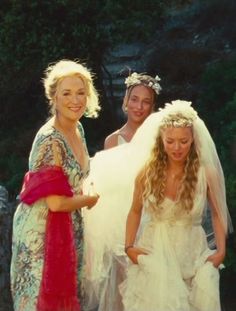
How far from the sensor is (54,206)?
17.1ft

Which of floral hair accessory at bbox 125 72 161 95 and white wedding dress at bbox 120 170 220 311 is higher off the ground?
floral hair accessory at bbox 125 72 161 95

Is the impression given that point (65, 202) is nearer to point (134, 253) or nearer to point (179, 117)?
point (134, 253)

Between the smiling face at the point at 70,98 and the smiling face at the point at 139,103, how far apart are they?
0.76 meters

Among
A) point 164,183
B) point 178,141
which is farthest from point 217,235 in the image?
point 178,141

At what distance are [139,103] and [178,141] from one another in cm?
90

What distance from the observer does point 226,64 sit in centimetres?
1036

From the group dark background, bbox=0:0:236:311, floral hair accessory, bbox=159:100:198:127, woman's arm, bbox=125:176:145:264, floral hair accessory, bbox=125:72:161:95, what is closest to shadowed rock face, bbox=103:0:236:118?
dark background, bbox=0:0:236:311

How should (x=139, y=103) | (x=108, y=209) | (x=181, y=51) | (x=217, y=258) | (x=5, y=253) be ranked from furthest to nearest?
(x=181, y=51)
(x=5, y=253)
(x=139, y=103)
(x=108, y=209)
(x=217, y=258)

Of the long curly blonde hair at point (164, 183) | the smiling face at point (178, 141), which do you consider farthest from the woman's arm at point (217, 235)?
the smiling face at point (178, 141)

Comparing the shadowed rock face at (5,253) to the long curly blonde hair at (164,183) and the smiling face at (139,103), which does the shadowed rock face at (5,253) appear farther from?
the long curly blonde hair at (164,183)

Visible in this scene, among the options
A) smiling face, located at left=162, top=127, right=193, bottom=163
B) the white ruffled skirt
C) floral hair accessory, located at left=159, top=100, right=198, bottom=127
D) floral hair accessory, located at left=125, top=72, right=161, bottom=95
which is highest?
floral hair accessory, located at left=125, top=72, right=161, bottom=95

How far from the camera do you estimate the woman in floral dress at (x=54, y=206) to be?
5.22 meters

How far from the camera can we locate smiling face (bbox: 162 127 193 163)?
206 inches

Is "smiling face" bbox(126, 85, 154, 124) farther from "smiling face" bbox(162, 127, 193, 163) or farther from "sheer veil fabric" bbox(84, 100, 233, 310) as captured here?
"smiling face" bbox(162, 127, 193, 163)
